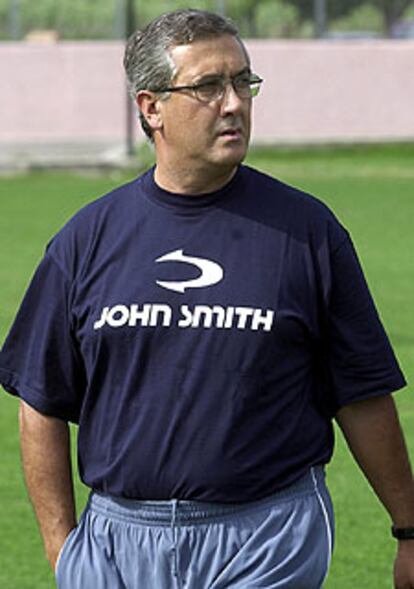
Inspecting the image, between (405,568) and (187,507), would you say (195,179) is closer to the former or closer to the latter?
(187,507)

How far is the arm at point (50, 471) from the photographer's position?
4.89m

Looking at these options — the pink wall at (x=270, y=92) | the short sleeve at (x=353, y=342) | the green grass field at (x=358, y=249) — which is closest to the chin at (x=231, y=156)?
the short sleeve at (x=353, y=342)

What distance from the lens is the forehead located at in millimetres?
4680

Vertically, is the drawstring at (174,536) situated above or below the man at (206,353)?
below

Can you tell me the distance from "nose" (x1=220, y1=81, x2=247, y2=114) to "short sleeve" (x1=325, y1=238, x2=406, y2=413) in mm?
401

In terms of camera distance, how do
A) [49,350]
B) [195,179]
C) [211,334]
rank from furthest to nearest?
1. [49,350]
2. [195,179]
3. [211,334]

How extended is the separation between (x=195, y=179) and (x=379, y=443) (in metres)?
0.76

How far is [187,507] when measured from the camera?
184 inches

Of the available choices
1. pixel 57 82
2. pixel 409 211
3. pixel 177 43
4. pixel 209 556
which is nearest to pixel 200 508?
pixel 209 556

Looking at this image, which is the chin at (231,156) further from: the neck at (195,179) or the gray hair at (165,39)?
the gray hair at (165,39)

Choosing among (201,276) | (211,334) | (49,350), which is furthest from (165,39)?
(49,350)

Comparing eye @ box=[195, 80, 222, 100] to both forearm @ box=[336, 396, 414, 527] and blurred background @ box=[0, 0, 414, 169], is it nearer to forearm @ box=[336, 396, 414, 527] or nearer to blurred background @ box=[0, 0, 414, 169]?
forearm @ box=[336, 396, 414, 527]

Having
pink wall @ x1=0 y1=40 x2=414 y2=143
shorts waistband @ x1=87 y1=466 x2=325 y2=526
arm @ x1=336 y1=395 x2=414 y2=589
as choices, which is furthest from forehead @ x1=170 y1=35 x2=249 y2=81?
pink wall @ x1=0 y1=40 x2=414 y2=143

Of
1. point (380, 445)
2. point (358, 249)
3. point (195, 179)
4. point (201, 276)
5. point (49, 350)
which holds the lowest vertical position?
point (358, 249)
